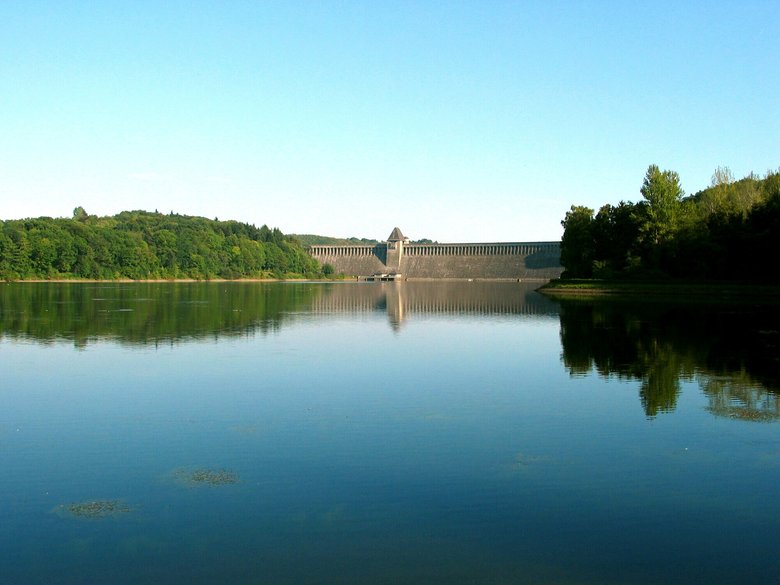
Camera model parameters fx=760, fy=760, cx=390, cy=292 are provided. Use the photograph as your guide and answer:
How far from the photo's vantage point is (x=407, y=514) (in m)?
9.27

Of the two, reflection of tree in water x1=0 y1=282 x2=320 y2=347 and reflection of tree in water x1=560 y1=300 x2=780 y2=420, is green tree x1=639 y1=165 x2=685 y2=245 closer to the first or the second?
reflection of tree in water x1=560 y1=300 x2=780 y2=420

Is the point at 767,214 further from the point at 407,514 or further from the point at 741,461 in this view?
the point at 407,514

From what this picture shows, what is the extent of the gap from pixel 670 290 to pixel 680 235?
731 centimetres

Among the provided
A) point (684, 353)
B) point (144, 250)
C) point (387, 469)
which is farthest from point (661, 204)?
point (144, 250)

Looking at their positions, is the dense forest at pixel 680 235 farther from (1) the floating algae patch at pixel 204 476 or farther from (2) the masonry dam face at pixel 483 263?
(2) the masonry dam face at pixel 483 263

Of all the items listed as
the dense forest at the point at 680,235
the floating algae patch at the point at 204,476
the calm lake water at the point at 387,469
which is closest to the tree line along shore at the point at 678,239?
the dense forest at the point at 680,235

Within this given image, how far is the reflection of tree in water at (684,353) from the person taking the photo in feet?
56.7

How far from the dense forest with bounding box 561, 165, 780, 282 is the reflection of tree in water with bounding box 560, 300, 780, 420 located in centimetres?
2411

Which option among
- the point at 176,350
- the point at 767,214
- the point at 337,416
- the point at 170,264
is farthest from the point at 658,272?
the point at 170,264

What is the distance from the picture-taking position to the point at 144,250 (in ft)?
433

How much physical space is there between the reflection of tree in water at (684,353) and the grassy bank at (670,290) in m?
18.7

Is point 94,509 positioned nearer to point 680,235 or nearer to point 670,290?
point 670,290

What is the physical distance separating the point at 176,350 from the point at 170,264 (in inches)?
4695

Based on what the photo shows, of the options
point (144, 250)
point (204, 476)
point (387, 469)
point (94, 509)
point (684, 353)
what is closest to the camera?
point (94, 509)
